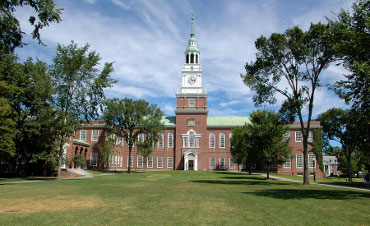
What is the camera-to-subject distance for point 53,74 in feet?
96.5

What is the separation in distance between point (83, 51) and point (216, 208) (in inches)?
941

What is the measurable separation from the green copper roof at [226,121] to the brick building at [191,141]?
43 cm

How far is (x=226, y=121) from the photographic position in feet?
199

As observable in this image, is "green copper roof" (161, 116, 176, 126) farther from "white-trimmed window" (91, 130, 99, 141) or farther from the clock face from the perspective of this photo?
"white-trimmed window" (91, 130, 99, 141)

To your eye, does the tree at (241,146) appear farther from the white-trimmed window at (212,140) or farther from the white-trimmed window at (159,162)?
the white-trimmed window at (159,162)

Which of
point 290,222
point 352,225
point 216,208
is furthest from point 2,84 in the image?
point 352,225

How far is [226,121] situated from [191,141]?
30.3 feet

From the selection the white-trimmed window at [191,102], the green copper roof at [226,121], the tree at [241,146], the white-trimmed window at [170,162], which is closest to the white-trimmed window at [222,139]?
the green copper roof at [226,121]

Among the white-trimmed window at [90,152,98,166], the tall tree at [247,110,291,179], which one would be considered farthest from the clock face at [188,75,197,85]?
the tall tree at [247,110,291,179]

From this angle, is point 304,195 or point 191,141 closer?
point 304,195

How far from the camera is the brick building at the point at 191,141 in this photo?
55.7 metres

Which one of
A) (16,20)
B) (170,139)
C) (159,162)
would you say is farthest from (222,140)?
(16,20)

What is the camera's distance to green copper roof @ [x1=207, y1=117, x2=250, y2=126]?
59438 mm

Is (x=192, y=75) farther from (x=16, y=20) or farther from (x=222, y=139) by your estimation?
(x=16, y=20)
